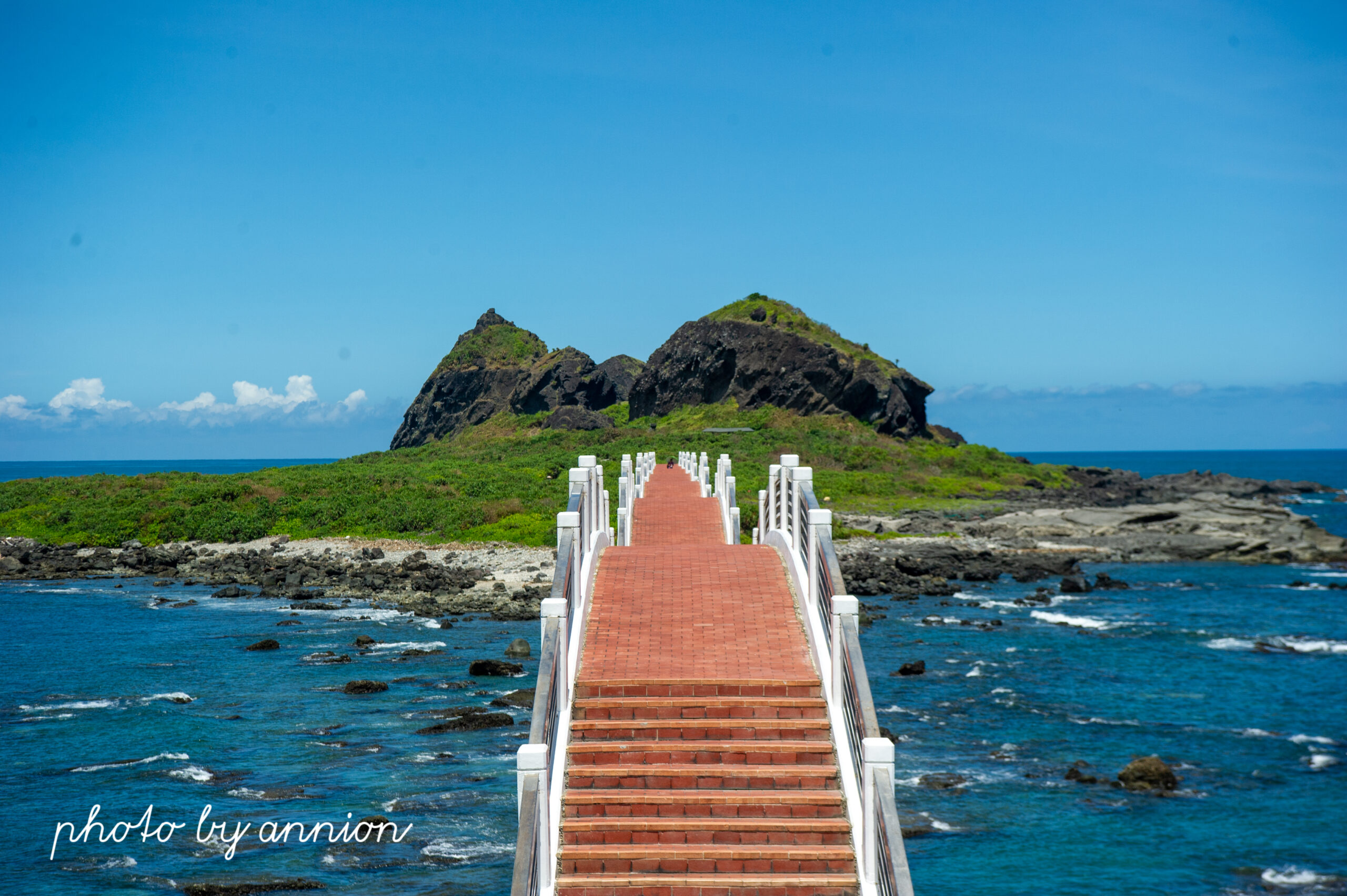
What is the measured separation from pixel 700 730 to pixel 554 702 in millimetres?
1591

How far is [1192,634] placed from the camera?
33688mm

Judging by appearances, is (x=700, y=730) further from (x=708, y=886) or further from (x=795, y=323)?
(x=795, y=323)

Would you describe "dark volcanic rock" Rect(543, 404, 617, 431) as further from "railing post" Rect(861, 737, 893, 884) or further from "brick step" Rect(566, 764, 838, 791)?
"railing post" Rect(861, 737, 893, 884)

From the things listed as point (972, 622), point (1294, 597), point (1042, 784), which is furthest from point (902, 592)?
point (1042, 784)

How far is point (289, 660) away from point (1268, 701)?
25844 mm

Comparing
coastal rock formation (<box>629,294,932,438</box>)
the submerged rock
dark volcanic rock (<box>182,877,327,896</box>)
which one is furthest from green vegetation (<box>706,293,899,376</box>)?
dark volcanic rock (<box>182,877,327,896</box>)

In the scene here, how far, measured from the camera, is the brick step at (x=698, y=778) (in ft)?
28.0

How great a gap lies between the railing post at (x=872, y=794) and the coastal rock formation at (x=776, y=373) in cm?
7883

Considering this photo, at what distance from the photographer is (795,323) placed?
9288 centimetres

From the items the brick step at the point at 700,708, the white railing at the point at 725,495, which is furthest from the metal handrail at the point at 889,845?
the white railing at the point at 725,495

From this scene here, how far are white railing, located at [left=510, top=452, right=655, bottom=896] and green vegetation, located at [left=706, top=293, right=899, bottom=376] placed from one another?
77745mm

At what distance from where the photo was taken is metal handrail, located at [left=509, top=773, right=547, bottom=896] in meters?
6.40

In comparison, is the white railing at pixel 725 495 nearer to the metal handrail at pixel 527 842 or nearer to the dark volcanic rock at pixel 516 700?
the dark volcanic rock at pixel 516 700

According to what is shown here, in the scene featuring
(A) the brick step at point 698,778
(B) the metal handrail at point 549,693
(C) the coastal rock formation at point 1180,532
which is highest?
(B) the metal handrail at point 549,693
